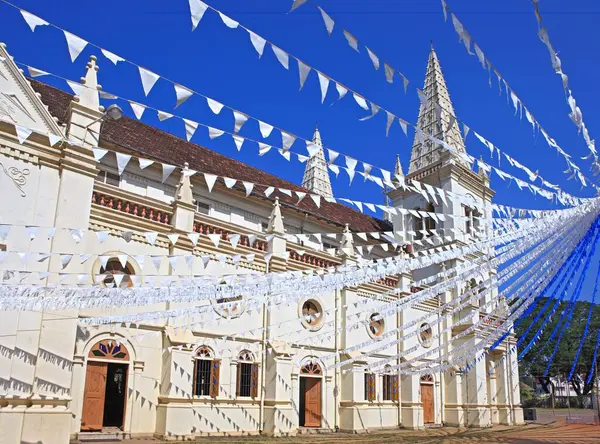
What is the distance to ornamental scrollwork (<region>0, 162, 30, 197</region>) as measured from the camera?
11.6 metres

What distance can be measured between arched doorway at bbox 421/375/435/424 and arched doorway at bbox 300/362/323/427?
23.4 feet

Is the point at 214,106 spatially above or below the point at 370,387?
above

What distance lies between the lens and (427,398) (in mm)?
24234

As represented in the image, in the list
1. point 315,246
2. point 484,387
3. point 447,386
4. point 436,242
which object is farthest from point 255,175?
point 484,387

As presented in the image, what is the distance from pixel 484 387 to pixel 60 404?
21958 mm

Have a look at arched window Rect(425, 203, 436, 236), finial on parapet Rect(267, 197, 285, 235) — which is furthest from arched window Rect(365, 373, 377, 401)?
arched window Rect(425, 203, 436, 236)


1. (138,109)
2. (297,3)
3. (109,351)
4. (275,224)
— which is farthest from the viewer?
(275,224)

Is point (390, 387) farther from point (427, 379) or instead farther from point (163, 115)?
point (163, 115)

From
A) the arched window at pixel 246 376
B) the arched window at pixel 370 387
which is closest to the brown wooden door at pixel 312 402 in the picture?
the arched window at pixel 370 387

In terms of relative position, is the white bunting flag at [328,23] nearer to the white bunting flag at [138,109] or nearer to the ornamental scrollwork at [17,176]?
the white bunting flag at [138,109]

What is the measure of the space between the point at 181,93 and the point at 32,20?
1.94 m

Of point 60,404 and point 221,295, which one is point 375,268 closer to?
point 221,295

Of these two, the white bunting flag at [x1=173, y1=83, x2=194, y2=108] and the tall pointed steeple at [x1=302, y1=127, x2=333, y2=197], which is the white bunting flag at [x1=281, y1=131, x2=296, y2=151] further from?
the tall pointed steeple at [x1=302, y1=127, x2=333, y2=197]

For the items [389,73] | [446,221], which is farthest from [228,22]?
[446,221]
